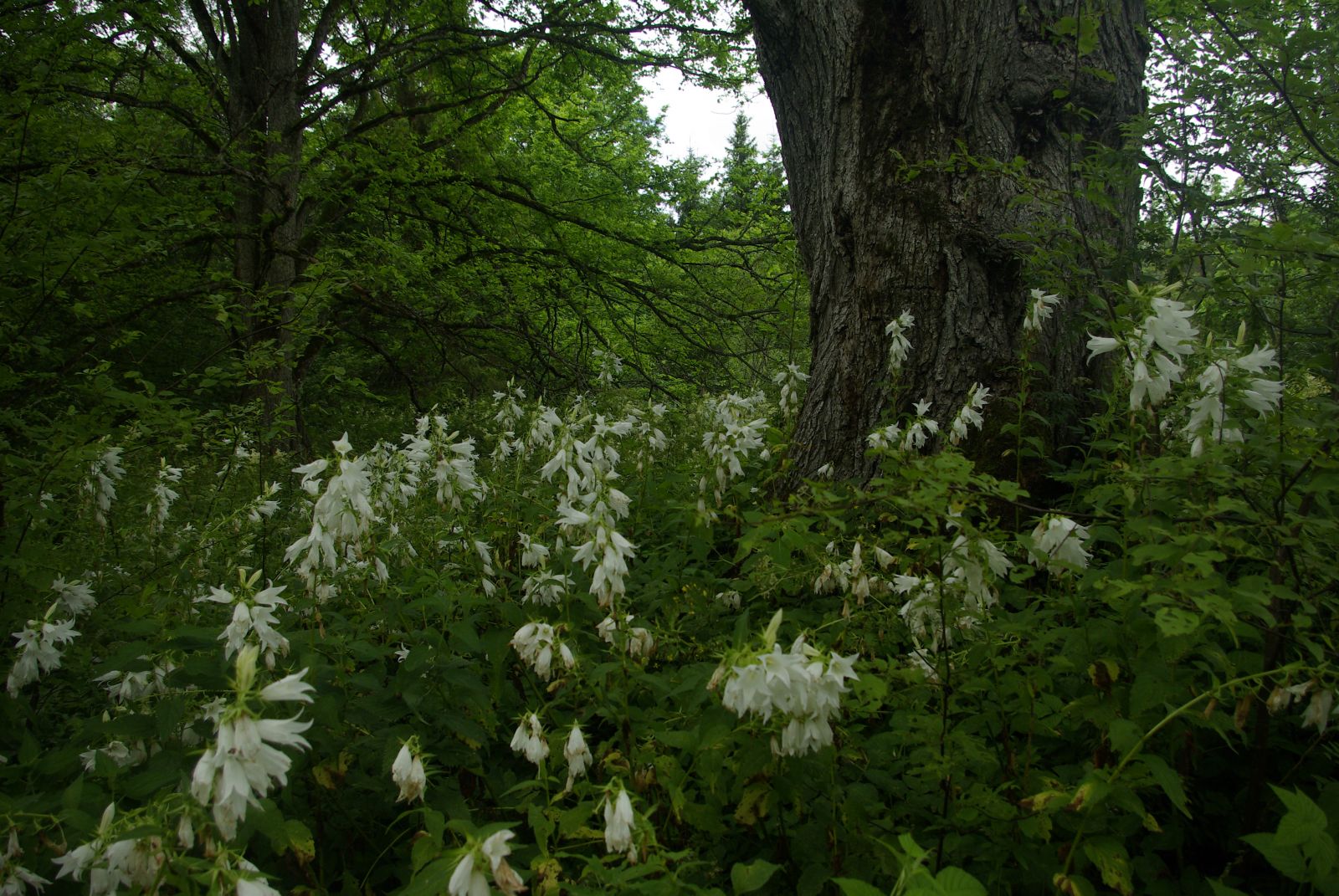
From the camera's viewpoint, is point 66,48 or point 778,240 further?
point 778,240

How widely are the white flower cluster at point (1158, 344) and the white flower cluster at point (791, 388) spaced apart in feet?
9.03

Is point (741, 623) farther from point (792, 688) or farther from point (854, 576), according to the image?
point (854, 576)

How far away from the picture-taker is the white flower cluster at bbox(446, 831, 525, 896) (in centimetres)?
132

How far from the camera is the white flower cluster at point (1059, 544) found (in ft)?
6.08

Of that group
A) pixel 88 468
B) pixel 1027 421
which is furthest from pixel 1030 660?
pixel 88 468

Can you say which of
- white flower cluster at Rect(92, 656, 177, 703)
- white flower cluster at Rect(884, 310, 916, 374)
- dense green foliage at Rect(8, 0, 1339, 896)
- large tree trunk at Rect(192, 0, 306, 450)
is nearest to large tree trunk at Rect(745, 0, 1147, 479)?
white flower cluster at Rect(884, 310, 916, 374)

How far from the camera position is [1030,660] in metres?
2.36

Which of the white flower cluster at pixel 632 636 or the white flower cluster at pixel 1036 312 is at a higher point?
the white flower cluster at pixel 1036 312

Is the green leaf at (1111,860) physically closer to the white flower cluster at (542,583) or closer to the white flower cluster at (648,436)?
the white flower cluster at (542,583)

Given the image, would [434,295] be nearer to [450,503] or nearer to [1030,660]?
[450,503]

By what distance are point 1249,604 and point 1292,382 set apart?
1.50 metres

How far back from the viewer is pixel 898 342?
3561 millimetres

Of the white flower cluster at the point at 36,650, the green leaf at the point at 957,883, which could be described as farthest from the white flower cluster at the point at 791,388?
the white flower cluster at the point at 36,650

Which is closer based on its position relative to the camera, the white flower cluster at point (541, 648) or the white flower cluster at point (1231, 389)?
the white flower cluster at point (1231, 389)
